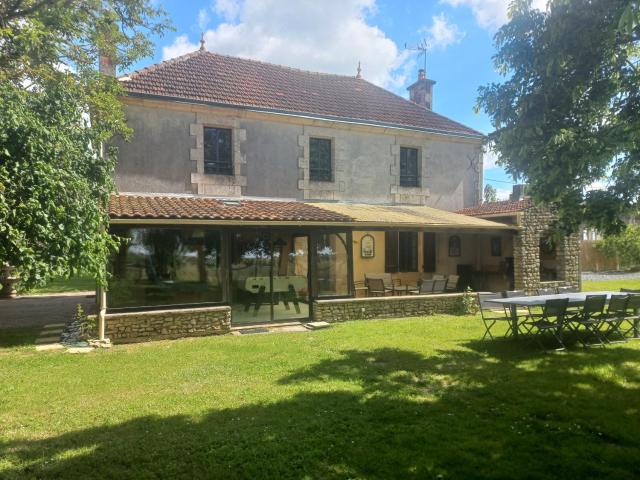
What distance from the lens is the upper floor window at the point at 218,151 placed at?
14.8 meters

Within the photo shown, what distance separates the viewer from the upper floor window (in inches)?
583

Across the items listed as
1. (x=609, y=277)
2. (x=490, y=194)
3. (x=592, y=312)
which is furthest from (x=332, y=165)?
(x=490, y=194)

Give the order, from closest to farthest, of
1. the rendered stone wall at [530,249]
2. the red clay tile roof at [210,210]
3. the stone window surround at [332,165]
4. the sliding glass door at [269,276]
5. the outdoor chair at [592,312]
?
the outdoor chair at [592,312], the red clay tile roof at [210,210], the sliding glass door at [269,276], the stone window surround at [332,165], the rendered stone wall at [530,249]

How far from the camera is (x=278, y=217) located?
39.7 feet

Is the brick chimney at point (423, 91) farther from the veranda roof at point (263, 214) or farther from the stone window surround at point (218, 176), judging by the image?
the stone window surround at point (218, 176)

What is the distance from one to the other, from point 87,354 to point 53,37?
6.54 metres

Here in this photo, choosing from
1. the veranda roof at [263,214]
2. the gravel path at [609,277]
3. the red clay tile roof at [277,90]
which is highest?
the red clay tile roof at [277,90]

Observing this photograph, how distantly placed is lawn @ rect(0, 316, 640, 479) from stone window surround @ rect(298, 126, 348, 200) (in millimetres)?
7948

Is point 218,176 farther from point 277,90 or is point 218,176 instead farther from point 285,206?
point 277,90

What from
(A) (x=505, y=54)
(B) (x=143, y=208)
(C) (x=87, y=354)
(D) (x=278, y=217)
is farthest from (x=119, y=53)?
(A) (x=505, y=54)

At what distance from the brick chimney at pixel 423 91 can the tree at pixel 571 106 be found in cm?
1626

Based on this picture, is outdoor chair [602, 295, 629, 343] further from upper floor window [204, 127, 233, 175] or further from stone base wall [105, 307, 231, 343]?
upper floor window [204, 127, 233, 175]

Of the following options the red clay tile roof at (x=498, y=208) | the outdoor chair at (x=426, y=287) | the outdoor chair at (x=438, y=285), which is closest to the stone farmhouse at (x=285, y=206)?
the red clay tile roof at (x=498, y=208)

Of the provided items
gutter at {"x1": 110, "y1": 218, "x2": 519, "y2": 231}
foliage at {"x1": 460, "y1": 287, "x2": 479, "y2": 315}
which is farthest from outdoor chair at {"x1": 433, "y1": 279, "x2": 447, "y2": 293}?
gutter at {"x1": 110, "y1": 218, "x2": 519, "y2": 231}
